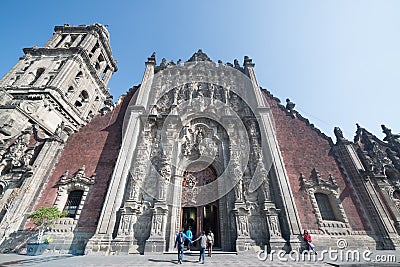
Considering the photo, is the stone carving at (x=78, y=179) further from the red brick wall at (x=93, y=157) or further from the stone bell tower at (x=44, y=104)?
the stone bell tower at (x=44, y=104)

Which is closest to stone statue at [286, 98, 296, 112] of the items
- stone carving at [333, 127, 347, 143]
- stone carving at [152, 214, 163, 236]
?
stone carving at [333, 127, 347, 143]

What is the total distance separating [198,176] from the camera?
13336mm

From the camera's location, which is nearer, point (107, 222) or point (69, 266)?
Answer: point (69, 266)

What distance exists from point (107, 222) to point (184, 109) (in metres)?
9.76

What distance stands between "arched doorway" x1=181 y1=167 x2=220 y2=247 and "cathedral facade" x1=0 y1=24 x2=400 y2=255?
0.06 metres

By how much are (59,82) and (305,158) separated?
27559 millimetres

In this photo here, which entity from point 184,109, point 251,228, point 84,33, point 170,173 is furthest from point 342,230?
point 84,33

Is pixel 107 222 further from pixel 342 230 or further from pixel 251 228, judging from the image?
pixel 342 230

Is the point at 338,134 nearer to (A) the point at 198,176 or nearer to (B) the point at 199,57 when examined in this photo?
(A) the point at 198,176

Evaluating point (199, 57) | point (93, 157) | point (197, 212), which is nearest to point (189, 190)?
point (197, 212)

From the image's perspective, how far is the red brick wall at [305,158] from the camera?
11.5m

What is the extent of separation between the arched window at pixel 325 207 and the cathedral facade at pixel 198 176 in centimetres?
7

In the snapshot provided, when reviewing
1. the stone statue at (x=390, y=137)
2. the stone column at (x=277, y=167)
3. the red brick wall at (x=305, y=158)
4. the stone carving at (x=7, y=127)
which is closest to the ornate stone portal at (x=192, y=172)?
the stone column at (x=277, y=167)

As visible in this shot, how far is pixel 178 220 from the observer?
11.3 metres
